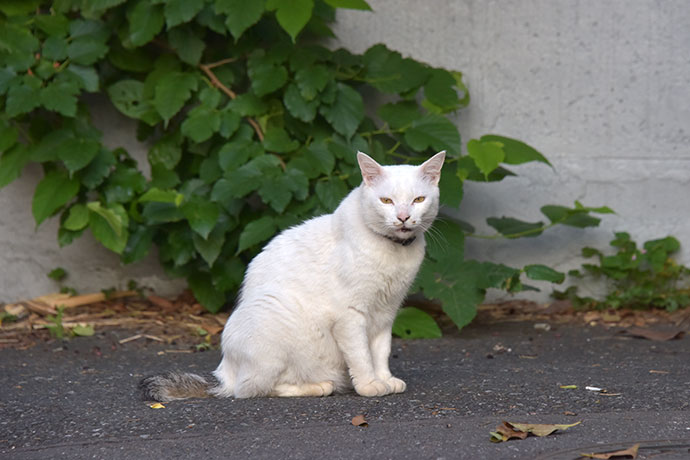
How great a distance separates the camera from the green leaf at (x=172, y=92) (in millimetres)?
5262

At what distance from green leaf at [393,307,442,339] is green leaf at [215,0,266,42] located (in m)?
2.03

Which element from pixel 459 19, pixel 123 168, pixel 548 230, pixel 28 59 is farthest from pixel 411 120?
pixel 28 59

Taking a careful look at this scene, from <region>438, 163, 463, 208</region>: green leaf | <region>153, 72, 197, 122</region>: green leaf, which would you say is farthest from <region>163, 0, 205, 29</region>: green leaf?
<region>438, 163, 463, 208</region>: green leaf

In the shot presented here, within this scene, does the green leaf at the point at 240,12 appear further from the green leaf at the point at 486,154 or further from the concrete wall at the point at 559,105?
the green leaf at the point at 486,154

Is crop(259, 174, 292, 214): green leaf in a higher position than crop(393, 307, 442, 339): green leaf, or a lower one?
higher

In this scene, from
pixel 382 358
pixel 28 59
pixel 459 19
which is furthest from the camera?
pixel 459 19

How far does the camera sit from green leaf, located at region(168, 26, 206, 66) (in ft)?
17.6

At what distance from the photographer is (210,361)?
179 inches

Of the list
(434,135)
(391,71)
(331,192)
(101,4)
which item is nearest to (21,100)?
(101,4)

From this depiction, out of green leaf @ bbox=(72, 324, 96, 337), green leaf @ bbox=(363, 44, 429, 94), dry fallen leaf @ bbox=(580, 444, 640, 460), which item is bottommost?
green leaf @ bbox=(72, 324, 96, 337)

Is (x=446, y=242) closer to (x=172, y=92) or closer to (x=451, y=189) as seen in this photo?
(x=451, y=189)

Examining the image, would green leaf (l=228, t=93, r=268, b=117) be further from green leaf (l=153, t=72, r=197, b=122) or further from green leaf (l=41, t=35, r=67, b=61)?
green leaf (l=41, t=35, r=67, b=61)

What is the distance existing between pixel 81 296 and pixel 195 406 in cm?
271

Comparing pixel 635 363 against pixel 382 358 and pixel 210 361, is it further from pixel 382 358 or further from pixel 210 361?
pixel 210 361
